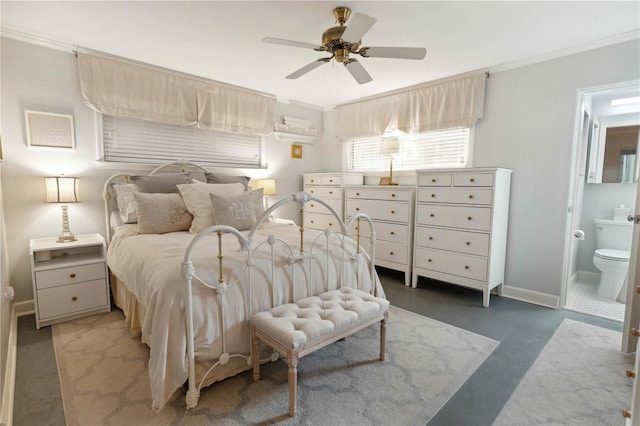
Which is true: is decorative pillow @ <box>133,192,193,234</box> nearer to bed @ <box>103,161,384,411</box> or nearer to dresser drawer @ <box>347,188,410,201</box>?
bed @ <box>103,161,384,411</box>

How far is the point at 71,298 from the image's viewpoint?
2.50 metres

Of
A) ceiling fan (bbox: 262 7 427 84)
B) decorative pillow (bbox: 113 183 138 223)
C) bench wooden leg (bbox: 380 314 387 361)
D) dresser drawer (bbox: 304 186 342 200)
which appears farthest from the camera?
dresser drawer (bbox: 304 186 342 200)

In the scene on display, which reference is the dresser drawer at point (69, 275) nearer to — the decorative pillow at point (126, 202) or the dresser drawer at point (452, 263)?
the decorative pillow at point (126, 202)

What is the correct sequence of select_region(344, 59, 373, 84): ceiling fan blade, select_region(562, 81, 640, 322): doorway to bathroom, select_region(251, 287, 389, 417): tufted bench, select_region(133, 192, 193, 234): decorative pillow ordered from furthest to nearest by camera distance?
select_region(562, 81, 640, 322): doorway to bathroom
select_region(133, 192, 193, 234): decorative pillow
select_region(344, 59, 373, 84): ceiling fan blade
select_region(251, 287, 389, 417): tufted bench

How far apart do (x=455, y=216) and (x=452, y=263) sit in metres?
0.48

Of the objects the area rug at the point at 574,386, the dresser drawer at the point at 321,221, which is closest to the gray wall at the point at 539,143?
the area rug at the point at 574,386

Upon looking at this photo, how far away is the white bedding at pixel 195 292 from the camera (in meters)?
1.48

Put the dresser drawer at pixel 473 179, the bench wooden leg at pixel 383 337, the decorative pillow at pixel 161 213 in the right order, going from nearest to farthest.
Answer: the bench wooden leg at pixel 383 337 → the decorative pillow at pixel 161 213 → the dresser drawer at pixel 473 179

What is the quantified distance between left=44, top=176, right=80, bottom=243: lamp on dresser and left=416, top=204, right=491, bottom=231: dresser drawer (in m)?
3.24

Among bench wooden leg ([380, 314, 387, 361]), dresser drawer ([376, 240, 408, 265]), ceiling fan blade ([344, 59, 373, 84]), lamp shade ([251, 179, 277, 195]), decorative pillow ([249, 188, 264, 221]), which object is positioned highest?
ceiling fan blade ([344, 59, 373, 84])

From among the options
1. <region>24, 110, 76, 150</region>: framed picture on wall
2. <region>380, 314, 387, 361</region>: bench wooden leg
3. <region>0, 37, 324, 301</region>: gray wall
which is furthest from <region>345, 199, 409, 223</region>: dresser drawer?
<region>24, 110, 76, 150</region>: framed picture on wall

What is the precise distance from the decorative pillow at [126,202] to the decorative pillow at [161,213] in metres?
0.25

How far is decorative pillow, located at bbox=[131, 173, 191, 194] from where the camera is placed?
9.08ft

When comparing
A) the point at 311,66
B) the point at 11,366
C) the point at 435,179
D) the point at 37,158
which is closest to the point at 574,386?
the point at 435,179
